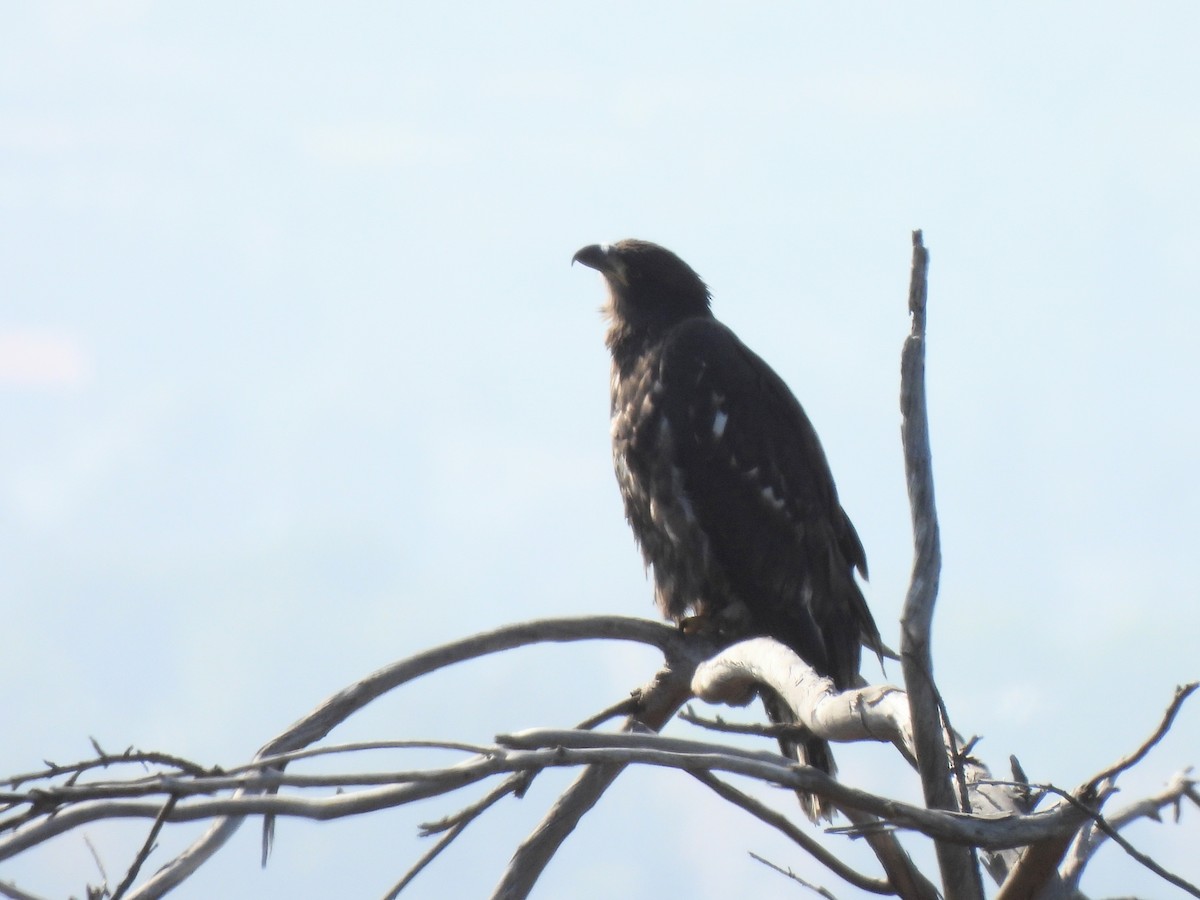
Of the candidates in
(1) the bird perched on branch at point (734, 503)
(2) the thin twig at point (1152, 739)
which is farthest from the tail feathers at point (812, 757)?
(2) the thin twig at point (1152, 739)

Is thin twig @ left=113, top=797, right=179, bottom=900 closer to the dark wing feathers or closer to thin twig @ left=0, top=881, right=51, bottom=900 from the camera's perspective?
thin twig @ left=0, top=881, right=51, bottom=900

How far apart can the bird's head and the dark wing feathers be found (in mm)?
338

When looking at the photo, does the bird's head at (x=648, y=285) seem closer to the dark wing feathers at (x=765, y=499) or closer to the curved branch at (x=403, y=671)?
the dark wing feathers at (x=765, y=499)

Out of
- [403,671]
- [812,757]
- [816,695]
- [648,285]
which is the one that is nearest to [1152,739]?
[816,695]

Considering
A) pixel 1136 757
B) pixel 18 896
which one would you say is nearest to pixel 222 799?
pixel 18 896

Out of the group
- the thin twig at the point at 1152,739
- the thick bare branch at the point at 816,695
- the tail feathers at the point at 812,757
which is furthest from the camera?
the tail feathers at the point at 812,757

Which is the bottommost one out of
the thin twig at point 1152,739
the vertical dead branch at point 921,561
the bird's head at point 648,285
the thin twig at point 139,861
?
the thin twig at point 139,861

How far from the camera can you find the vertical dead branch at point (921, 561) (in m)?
2.41

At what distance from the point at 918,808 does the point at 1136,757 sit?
0.33 metres

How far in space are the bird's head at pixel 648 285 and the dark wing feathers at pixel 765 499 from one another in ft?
1.11

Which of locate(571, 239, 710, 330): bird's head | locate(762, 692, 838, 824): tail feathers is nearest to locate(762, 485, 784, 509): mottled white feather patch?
locate(762, 692, 838, 824): tail feathers

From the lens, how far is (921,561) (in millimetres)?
2455

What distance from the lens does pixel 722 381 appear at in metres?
5.50

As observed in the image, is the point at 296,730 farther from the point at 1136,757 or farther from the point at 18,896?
the point at 1136,757
